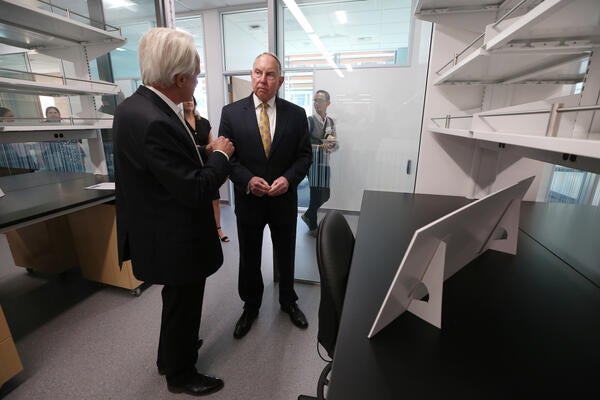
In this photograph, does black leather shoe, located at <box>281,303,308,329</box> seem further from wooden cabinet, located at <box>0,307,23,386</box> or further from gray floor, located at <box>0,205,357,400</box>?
wooden cabinet, located at <box>0,307,23,386</box>

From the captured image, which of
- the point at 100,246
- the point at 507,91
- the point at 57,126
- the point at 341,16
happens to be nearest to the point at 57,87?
the point at 57,126

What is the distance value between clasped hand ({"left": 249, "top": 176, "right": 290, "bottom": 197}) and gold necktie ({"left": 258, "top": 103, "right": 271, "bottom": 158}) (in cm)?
18

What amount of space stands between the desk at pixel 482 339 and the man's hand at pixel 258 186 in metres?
0.73

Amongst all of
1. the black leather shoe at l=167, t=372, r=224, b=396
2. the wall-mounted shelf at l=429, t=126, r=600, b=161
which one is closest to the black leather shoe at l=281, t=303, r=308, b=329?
the black leather shoe at l=167, t=372, r=224, b=396

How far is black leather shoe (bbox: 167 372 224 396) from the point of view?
4.64ft

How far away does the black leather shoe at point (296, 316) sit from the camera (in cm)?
191

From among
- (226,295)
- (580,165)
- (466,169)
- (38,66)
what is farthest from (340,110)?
(38,66)

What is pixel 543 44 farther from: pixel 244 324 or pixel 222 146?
pixel 244 324

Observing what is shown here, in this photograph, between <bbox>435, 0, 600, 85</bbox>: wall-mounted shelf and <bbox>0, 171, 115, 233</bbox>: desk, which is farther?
<bbox>0, 171, 115, 233</bbox>: desk

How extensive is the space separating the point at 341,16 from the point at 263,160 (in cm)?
148

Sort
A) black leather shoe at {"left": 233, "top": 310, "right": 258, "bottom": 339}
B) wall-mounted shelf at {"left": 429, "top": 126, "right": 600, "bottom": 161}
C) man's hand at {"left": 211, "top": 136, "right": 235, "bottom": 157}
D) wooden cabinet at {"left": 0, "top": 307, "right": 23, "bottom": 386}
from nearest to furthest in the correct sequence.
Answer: wall-mounted shelf at {"left": 429, "top": 126, "right": 600, "bottom": 161} → man's hand at {"left": 211, "top": 136, "right": 235, "bottom": 157} → wooden cabinet at {"left": 0, "top": 307, "right": 23, "bottom": 386} → black leather shoe at {"left": 233, "top": 310, "right": 258, "bottom": 339}

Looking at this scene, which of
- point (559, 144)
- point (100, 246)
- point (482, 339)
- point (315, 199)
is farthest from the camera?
point (315, 199)

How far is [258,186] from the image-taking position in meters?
1.60

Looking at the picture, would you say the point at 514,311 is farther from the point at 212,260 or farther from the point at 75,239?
the point at 75,239
